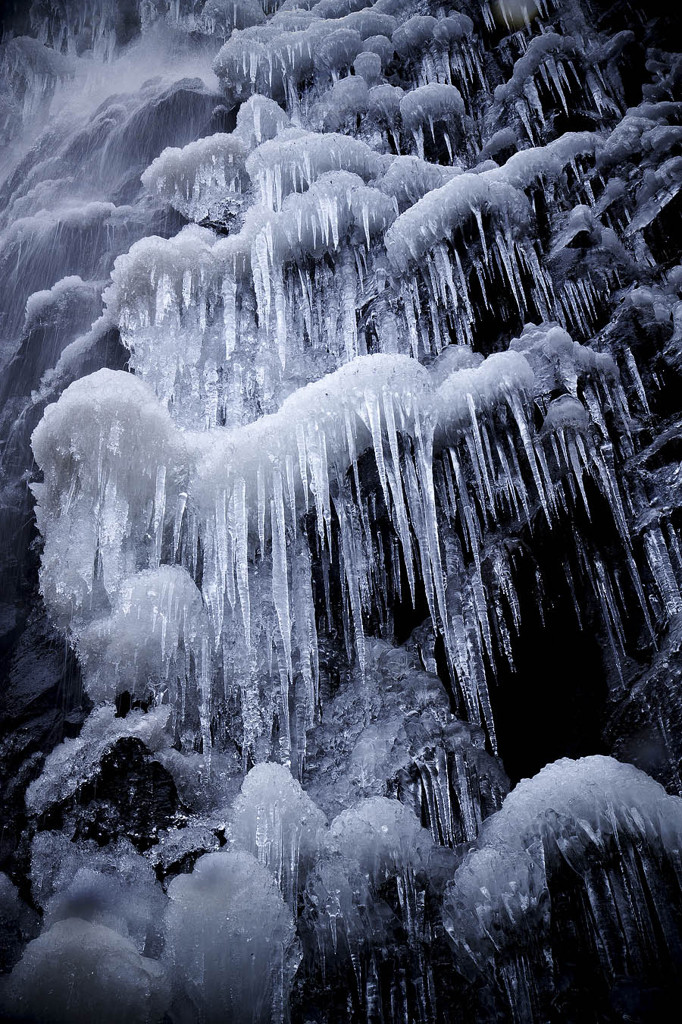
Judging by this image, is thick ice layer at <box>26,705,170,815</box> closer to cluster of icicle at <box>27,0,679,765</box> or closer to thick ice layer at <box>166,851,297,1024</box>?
cluster of icicle at <box>27,0,679,765</box>

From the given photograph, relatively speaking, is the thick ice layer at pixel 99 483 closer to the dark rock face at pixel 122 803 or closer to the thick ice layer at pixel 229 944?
the dark rock face at pixel 122 803

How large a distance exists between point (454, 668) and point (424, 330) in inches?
142

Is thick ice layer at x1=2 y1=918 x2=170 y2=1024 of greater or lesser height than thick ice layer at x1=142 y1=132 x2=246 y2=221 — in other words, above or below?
below

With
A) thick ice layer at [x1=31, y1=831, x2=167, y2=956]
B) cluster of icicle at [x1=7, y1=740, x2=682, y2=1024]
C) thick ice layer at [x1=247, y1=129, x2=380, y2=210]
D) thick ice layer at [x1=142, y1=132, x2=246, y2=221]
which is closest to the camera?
cluster of icicle at [x1=7, y1=740, x2=682, y2=1024]

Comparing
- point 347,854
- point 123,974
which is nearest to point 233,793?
point 347,854

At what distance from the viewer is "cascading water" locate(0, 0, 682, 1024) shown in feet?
11.9

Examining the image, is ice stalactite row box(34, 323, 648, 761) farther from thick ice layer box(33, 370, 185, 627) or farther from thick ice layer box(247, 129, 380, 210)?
thick ice layer box(247, 129, 380, 210)

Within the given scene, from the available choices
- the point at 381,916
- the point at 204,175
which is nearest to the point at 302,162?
the point at 204,175

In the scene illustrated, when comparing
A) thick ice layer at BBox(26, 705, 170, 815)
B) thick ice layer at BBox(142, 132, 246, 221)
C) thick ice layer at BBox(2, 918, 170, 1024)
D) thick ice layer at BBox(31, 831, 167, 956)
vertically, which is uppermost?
thick ice layer at BBox(142, 132, 246, 221)

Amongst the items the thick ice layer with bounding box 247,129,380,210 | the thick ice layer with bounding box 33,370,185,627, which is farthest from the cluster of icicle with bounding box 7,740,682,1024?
the thick ice layer with bounding box 247,129,380,210

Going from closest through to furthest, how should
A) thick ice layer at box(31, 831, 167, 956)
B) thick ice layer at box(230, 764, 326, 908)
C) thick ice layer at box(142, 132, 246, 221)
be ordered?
thick ice layer at box(31, 831, 167, 956)
thick ice layer at box(230, 764, 326, 908)
thick ice layer at box(142, 132, 246, 221)

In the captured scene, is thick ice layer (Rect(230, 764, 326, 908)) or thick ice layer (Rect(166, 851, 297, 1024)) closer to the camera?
thick ice layer (Rect(166, 851, 297, 1024))

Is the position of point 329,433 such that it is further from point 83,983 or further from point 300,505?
point 83,983

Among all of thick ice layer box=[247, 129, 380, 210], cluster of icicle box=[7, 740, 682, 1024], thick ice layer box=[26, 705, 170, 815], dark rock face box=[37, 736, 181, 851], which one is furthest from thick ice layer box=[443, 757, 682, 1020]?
thick ice layer box=[247, 129, 380, 210]
